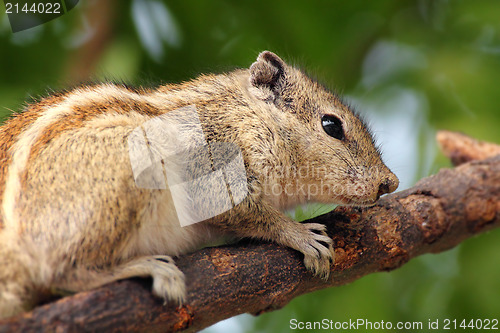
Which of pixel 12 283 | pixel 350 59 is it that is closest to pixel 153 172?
pixel 12 283

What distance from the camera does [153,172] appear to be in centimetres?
271

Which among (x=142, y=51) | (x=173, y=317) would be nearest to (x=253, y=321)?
(x=173, y=317)

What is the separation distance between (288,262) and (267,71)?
1.47 m

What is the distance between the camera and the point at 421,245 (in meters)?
3.46

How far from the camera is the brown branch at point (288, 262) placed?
230cm

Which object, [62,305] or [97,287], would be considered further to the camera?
[97,287]

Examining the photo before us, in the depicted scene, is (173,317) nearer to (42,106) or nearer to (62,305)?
(62,305)

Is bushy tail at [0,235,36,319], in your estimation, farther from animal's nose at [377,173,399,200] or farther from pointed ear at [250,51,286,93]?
animal's nose at [377,173,399,200]

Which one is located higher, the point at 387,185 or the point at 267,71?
the point at 267,71

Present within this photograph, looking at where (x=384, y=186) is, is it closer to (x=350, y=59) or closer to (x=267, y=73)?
(x=267, y=73)

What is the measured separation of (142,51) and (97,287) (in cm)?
283

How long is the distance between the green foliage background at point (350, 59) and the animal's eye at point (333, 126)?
2.20ft

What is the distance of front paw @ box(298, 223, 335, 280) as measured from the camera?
2.96 meters

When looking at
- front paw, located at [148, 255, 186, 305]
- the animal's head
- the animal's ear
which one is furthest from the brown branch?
the animal's ear
